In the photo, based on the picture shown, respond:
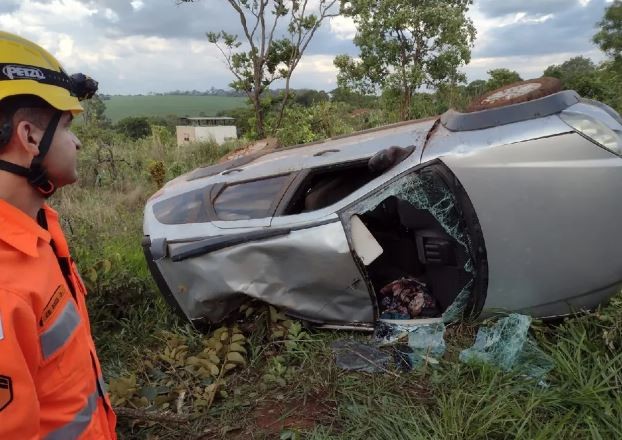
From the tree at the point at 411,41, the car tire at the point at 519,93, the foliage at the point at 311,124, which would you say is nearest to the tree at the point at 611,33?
the tree at the point at 411,41

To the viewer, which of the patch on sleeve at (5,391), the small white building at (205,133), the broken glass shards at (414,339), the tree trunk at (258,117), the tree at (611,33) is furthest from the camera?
the tree at (611,33)

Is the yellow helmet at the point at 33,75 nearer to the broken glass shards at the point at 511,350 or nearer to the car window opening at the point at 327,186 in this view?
the car window opening at the point at 327,186

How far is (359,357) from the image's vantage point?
8.79 feet

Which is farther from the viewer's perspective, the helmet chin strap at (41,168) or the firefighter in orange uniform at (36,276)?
the helmet chin strap at (41,168)

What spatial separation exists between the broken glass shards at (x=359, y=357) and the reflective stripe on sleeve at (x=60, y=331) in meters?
1.60

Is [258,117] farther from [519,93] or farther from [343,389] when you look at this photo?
[343,389]

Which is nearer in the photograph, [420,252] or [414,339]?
[414,339]

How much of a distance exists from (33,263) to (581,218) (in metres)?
2.20

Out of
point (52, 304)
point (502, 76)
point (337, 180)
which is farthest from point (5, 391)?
point (502, 76)

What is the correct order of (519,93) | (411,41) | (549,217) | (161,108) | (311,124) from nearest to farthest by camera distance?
(549,217) < (519,93) < (311,124) < (411,41) < (161,108)

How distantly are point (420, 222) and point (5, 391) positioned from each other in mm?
2234

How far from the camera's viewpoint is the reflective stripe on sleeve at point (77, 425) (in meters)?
1.24

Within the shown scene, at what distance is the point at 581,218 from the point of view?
2.34 m

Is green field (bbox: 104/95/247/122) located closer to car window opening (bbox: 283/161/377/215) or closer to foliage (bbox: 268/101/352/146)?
foliage (bbox: 268/101/352/146)
